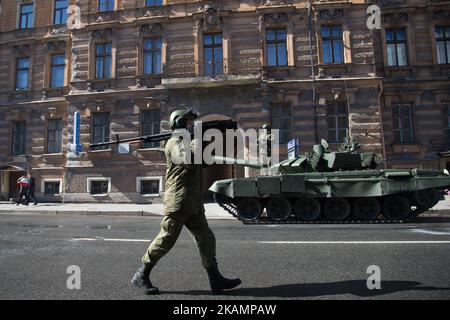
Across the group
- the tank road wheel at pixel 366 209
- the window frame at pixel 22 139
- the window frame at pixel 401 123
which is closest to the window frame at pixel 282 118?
the window frame at pixel 401 123

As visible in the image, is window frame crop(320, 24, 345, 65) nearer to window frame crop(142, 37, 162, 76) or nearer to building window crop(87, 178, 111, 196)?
window frame crop(142, 37, 162, 76)

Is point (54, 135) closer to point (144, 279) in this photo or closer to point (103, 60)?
point (103, 60)

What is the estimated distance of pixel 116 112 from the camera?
18516mm

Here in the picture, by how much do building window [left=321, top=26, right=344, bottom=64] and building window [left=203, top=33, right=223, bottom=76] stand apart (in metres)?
5.32

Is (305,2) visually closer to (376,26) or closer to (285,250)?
(376,26)

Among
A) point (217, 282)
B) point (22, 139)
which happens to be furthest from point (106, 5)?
point (217, 282)

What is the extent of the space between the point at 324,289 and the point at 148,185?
1538 centimetres

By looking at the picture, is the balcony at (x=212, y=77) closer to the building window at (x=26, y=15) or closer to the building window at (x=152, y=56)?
the building window at (x=152, y=56)

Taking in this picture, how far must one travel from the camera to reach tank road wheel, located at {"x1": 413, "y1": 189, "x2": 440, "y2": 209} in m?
10.1

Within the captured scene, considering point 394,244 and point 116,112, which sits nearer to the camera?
point 394,244
